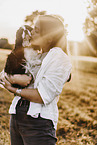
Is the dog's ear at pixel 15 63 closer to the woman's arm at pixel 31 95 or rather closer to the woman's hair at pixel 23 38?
the woman's hair at pixel 23 38

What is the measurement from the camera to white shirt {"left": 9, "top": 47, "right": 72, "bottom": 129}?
4.99 feet

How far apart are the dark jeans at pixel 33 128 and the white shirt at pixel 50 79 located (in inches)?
2.3

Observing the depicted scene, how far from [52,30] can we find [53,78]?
38 cm

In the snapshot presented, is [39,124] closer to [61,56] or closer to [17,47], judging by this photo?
[61,56]

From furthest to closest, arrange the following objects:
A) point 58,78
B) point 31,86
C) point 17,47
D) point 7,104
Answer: point 7,104 → point 17,47 → point 31,86 → point 58,78

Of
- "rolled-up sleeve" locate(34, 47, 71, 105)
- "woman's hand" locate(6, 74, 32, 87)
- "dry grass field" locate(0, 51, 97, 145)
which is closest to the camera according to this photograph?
"rolled-up sleeve" locate(34, 47, 71, 105)

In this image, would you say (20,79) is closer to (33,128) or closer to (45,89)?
(45,89)

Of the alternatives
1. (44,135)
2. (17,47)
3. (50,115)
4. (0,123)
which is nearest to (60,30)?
(17,47)

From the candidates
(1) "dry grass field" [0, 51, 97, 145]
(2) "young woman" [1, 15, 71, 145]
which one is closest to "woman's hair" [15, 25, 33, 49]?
(2) "young woman" [1, 15, 71, 145]

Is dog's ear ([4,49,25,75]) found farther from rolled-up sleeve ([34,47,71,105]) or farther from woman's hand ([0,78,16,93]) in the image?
rolled-up sleeve ([34,47,71,105])

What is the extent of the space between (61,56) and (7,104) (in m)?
4.90

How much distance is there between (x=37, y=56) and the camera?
1.80 m

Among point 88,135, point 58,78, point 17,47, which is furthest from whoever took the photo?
point 88,135

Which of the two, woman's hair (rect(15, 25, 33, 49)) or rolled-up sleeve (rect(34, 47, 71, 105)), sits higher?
woman's hair (rect(15, 25, 33, 49))
